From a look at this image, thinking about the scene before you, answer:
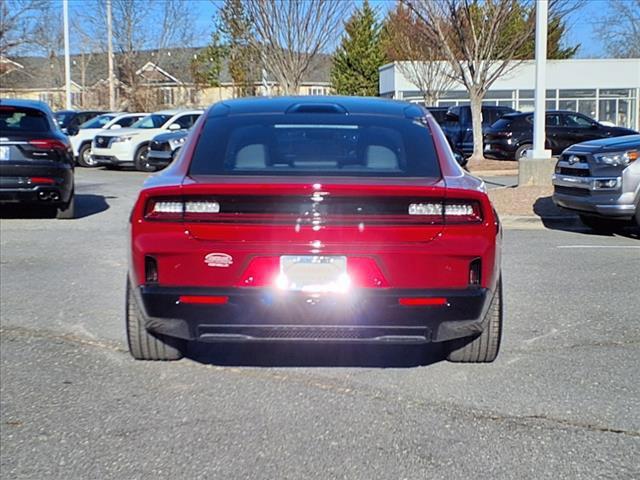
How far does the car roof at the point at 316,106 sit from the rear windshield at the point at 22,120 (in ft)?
21.8

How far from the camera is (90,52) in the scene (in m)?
47.6

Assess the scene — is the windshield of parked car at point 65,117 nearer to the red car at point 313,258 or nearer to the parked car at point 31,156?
the parked car at point 31,156

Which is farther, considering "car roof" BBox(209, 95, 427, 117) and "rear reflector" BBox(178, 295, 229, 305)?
"car roof" BBox(209, 95, 427, 117)

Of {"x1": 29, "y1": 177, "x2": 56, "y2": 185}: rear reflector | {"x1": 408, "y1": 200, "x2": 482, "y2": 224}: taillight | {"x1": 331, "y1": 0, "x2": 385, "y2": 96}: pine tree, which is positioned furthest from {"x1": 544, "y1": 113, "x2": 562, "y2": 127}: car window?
{"x1": 331, "y1": 0, "x2": 385, "y2": 96}: pine tree

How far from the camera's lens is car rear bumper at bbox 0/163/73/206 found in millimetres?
11250

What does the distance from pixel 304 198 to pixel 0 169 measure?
8.12 metres

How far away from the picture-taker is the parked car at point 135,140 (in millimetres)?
22672

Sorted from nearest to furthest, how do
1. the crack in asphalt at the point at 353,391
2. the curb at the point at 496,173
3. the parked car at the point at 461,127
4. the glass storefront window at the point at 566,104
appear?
the crack in asphalt at the point at 353,391
the curb at the point at 496,173
the parked car at the point at 461,127
the glass storefront window at the point at 566,104

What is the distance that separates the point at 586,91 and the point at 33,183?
3740cm

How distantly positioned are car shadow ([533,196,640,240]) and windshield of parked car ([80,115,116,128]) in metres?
16.3

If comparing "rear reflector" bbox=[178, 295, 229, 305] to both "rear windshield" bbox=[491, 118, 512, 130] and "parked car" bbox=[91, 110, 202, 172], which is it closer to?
"parked car" bbox=[91, 110, 202, 172]

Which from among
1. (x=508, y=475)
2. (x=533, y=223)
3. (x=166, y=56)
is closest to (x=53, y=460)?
(x=508, y=475)

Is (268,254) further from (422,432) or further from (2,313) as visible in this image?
(2,313)

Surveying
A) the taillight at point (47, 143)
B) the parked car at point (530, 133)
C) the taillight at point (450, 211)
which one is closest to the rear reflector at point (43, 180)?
the taillight at point (47, 143)
